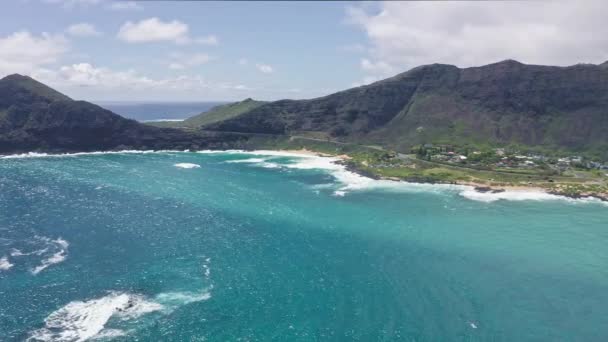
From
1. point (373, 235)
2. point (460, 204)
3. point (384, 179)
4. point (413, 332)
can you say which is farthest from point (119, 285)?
point (384, 179)

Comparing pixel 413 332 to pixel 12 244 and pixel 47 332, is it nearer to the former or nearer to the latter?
pixel 47 332

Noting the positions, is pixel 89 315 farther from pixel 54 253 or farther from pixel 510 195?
pixel 510 195

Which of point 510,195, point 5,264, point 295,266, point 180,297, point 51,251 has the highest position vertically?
point 510,195

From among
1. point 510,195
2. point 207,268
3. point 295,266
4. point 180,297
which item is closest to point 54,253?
point 207,268

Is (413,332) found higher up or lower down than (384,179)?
lower down

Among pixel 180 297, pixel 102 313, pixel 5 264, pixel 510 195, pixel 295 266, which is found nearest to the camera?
pixel 102 313

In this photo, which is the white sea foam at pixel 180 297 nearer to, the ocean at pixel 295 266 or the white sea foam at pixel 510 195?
the ocean at pixel 295 266

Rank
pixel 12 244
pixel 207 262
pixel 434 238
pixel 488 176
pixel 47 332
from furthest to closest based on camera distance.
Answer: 1. pixel 488 176
2. pixel 434 238
3. pixel 12 244
4. pixel 207 262
5. pixel 47 332

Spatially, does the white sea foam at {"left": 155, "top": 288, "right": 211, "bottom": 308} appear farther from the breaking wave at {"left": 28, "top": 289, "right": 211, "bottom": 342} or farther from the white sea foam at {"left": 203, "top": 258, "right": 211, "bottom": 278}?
the white sea foam at {"left": 203, "top": 258, "right": 211, "bottom": 278}
